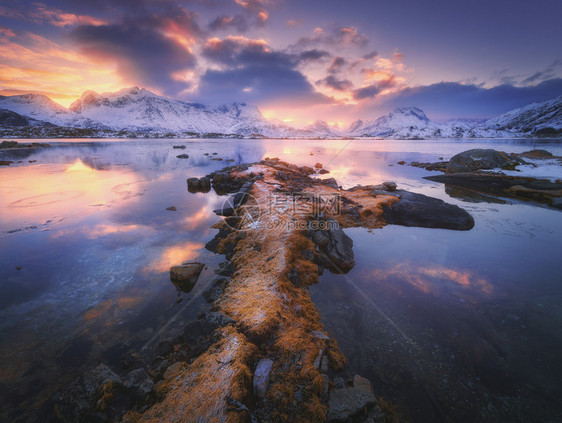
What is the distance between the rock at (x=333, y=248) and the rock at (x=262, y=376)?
5138 millimetres

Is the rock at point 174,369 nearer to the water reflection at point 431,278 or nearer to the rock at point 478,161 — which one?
the water reflection at point 431,278

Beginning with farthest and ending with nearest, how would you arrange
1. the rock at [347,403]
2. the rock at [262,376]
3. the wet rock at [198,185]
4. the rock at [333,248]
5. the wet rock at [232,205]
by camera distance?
1. the wet rock at [198,185]
2. the wet rock at [232,205]
3. the rock at [333,248]
4. the rock at [262,376]
5. the rock at [347,403]

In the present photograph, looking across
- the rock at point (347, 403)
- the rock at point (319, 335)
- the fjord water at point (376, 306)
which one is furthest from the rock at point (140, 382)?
the rock at point (319, 335)

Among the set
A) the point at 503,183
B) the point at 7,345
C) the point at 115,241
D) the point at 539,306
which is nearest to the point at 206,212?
the point at 115,241

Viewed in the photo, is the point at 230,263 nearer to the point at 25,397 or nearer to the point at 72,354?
the point at 72,354

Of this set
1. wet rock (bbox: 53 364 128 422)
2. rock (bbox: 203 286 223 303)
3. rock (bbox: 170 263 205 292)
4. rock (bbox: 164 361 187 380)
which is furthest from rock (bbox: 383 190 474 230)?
wet rock (bbox: 53 364 128 422)

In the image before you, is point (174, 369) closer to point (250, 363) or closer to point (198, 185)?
point (250, 363)

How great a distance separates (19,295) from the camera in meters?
7.23

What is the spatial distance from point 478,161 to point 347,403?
37925mm

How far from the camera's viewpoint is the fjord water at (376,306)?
15.7 ft

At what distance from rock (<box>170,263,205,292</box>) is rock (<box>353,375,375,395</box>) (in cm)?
590

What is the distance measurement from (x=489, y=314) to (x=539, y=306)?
1903 millimetres

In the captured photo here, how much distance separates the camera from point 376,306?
7.14 m

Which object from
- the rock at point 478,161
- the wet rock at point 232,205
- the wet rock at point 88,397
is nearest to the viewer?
the wet rock at point 88,397
